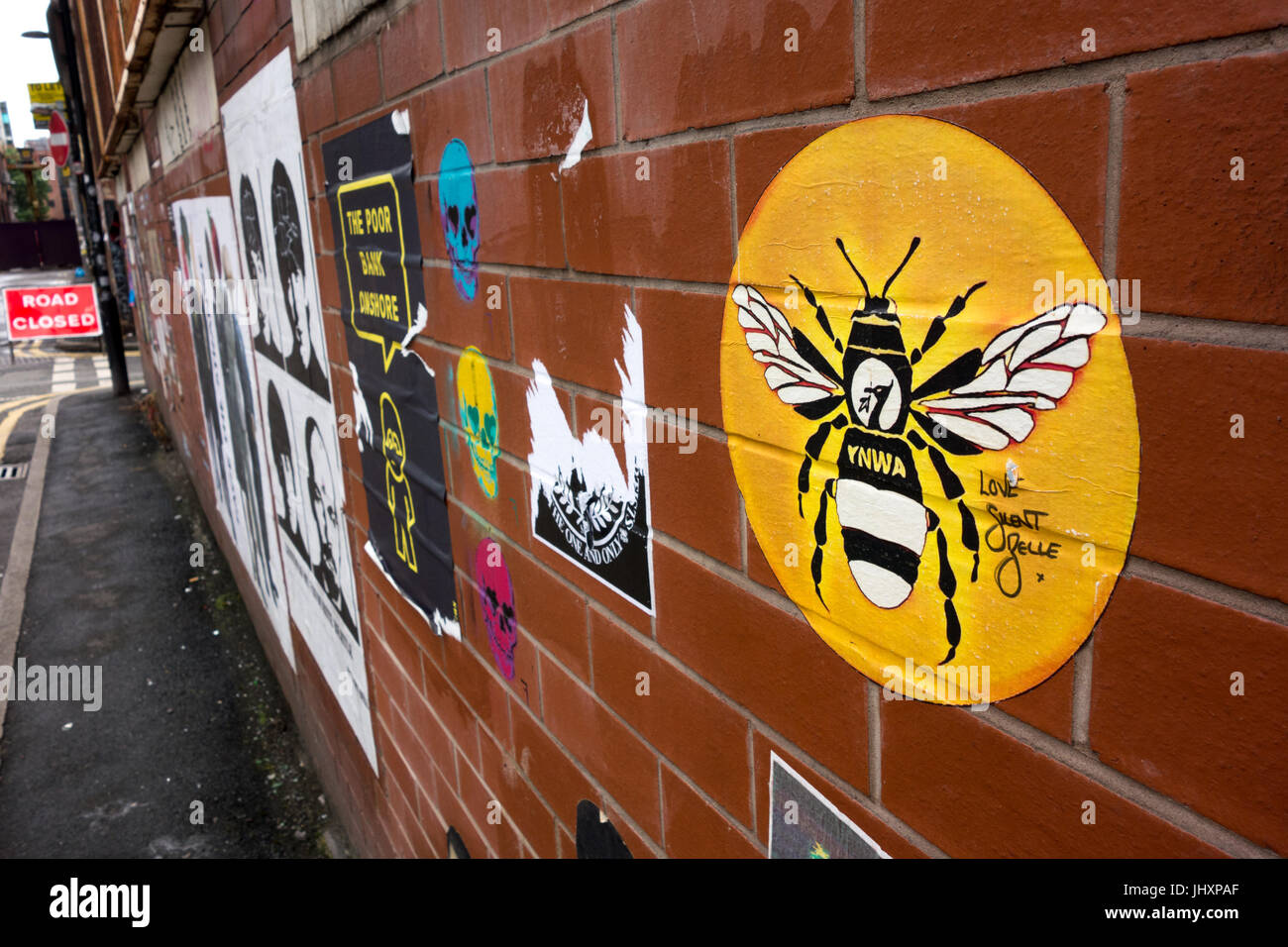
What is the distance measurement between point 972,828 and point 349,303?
87.1 inches

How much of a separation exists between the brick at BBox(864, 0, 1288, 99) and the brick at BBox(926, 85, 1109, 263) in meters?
0.03

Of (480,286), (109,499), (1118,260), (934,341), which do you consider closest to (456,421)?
(480,286)

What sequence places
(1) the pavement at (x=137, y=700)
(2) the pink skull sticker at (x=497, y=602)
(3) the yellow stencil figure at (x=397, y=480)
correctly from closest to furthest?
(2) the pink skull sticker at (x=497, y=602) < (3) the yellow stencil figure at (x=397, y=480) < (1) the pavement at (x=137, y=700)

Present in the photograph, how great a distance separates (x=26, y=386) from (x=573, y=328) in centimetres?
1805

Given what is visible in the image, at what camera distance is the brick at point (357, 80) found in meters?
2.18

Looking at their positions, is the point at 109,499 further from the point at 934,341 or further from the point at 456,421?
the point at 934,341

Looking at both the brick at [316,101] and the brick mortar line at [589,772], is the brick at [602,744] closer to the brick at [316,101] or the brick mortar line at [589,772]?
the brick mortar line at [589,772]

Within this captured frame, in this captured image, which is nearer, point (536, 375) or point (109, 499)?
point (536, 375)

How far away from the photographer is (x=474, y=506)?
2.05 meters

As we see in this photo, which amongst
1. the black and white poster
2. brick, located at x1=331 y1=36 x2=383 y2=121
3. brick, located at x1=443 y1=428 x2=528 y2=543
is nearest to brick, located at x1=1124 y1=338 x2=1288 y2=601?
the black and white poster

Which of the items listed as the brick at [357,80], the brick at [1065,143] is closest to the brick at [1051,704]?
the brick at [1065,143]

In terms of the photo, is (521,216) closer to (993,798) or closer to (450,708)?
(993,798)

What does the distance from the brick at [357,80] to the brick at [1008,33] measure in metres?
1.58

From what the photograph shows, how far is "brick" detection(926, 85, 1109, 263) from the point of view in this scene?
736 millimetres
